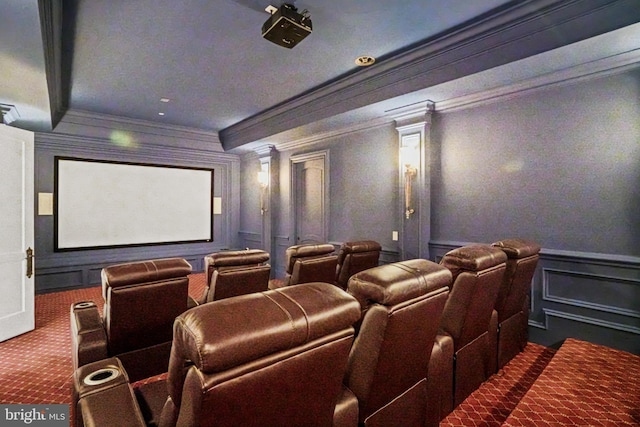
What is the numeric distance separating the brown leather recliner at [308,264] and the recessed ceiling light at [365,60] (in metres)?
1.97

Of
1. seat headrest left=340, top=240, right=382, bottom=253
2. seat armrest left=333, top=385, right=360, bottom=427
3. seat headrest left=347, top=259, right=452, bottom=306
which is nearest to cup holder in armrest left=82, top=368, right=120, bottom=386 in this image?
seat armrest left=333, top=385, right=360, bottom=427

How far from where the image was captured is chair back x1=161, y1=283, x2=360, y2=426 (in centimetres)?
70

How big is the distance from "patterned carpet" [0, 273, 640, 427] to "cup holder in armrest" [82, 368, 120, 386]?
1406 millimetres

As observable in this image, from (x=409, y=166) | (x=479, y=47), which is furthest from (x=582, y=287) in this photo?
(x=479, y=47)

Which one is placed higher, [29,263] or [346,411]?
[29,263]

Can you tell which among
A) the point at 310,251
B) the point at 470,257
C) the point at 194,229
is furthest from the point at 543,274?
the point at 194,229

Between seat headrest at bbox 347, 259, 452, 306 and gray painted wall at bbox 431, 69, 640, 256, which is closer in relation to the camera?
seat headrest at bbox 347, 259, 452, 306

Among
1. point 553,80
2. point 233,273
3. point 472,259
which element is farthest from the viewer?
point 553,80

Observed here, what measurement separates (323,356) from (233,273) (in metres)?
1.73

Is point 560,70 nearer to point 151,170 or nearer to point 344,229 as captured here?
point 344,229

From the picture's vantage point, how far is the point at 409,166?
3783 millimetres

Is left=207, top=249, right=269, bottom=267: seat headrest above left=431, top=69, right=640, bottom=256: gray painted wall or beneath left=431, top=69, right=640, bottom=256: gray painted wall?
beneath

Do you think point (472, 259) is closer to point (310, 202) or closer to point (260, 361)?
point (260, 361)

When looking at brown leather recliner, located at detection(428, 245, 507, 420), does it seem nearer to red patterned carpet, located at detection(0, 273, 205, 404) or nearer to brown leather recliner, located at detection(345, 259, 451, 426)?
brown leather recliner, located at detection(345, 259, 451, 426)
